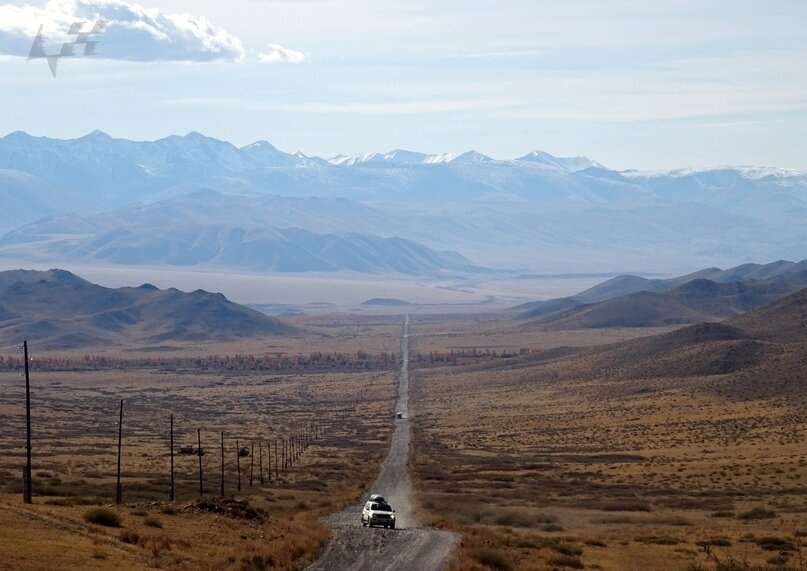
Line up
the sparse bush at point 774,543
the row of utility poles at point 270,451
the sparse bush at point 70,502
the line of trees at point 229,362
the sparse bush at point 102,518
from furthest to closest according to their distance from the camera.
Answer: the line of trees at point 229,362 → the row of utility poles at point 270,451 → the sparse bush at point 70,502 → the sparse bush at point 774,543 → the sparse bush at point 102,518

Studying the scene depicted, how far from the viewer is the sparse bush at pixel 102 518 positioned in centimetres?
2862

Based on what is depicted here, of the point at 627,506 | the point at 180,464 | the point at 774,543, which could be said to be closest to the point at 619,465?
the point at 627,506

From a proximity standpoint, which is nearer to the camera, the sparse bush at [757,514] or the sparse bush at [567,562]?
the sparse bush at [567,562]

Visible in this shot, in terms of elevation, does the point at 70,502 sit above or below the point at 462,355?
below

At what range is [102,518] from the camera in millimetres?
28781

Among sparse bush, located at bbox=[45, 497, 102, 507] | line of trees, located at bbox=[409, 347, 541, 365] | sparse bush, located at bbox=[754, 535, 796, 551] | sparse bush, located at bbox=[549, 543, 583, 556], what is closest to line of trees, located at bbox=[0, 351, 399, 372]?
line of trees, located at bbox=[409, 347, 541, 365]

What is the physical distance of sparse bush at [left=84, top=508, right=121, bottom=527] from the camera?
28.6 m

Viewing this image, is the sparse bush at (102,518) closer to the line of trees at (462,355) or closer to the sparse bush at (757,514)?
the sparse bush at (757,514)

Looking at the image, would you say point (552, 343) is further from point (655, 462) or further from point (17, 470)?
point (17, 470)

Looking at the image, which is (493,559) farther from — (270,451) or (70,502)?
(270,451)

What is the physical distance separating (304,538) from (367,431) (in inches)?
2429

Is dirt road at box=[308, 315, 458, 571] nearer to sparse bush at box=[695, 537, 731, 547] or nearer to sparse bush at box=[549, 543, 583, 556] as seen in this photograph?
sparse bush at box=[549, 543, 583, 556]

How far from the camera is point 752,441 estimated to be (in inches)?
2697

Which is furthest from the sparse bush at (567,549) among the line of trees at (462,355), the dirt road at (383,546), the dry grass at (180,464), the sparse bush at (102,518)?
the line of trees at (462,355)
